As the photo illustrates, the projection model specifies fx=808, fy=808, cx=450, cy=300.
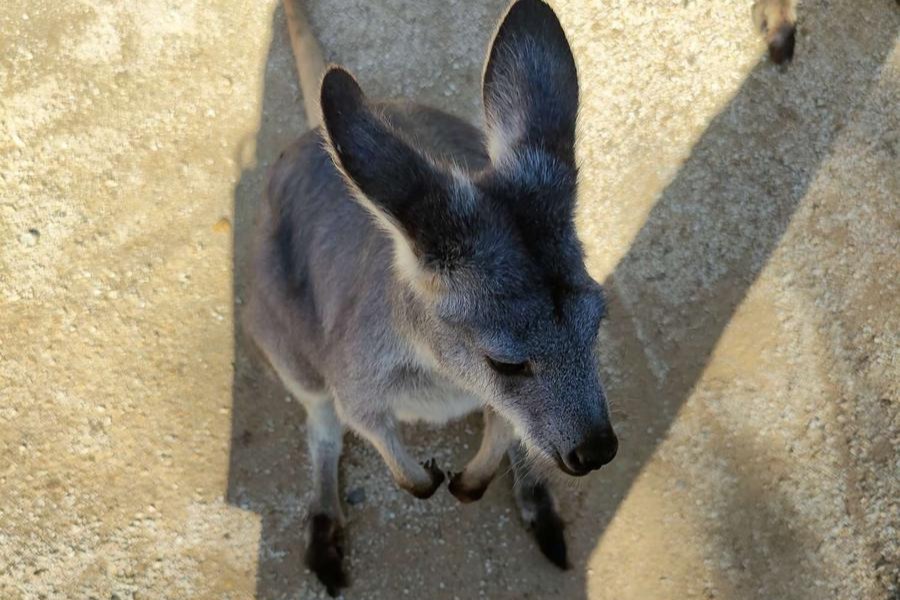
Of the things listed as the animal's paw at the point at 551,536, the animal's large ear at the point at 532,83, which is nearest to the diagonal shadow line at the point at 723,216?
the animal's paw at the point at 551,536

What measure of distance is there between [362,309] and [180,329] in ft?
4.49

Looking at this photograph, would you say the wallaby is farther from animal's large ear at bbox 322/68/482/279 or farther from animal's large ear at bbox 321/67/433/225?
animal's large ear at bbox 321/67/433/225

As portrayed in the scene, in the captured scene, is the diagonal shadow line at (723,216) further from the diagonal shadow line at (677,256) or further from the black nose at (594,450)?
the black nose at (594,450)

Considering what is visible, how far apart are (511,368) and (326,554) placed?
1.51 metres

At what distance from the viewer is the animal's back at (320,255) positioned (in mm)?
2592

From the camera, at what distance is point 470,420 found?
3387 millimetres

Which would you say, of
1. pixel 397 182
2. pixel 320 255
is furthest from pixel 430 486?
pixel 397 182

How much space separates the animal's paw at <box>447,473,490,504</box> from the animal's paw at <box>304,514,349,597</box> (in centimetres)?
52

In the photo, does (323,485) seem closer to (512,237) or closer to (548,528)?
(548,528)

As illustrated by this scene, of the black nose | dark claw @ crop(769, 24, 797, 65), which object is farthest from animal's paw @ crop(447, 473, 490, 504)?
dark claw @ crop(769, 24, 797, 65)

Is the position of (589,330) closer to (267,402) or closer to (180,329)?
(267,402)

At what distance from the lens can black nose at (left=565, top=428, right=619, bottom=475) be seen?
2010 mm

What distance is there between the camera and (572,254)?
2.03 meters

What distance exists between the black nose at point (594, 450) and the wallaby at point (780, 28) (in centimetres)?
253
